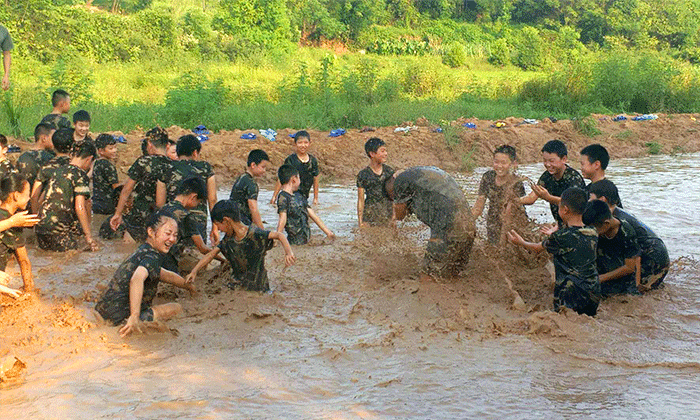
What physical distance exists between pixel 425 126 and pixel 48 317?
1179 cm

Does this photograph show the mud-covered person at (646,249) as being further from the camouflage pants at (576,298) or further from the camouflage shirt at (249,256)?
the camouflage shirt at (249,256)

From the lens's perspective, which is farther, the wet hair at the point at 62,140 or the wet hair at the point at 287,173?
the wet hair at the point at 62,140

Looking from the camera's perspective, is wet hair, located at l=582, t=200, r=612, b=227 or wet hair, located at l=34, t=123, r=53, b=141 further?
wet hair, located at l=34, t=123, r=53, b=141

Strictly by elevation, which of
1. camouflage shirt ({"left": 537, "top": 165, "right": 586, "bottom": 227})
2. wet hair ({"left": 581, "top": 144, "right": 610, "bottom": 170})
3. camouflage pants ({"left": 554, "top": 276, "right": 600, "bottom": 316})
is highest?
wet hair ({"left": 581, "top": 144, "right": 610, "bottom": 170})

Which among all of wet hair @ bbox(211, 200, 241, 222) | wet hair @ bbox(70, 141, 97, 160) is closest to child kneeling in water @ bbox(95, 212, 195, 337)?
wet hair @ bbox(211, 200, 241, 222)

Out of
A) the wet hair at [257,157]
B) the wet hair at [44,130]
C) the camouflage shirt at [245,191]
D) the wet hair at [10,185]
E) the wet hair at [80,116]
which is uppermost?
the wet hair at [80,116]

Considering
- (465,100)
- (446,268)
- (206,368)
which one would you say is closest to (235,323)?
(206,368)

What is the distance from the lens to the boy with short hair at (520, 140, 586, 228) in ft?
23.2

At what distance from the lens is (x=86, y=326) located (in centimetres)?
554

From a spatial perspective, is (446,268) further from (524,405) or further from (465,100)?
(465,100)

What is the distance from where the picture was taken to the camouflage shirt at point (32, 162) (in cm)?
800

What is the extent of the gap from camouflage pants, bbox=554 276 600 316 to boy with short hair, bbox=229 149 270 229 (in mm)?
3168

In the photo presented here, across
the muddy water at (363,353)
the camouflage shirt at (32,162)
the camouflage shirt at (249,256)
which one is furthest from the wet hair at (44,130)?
the camouflage shirt at (249,256)

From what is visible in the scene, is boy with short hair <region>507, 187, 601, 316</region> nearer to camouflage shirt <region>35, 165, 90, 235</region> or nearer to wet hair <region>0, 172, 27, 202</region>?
wet hair <region>0, 172, 27, 202</region>
